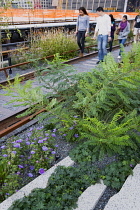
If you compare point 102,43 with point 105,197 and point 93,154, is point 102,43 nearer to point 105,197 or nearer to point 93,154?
point 93,154

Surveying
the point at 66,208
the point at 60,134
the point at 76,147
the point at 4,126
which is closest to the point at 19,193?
the point at 66,208

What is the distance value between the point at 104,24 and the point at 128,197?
591cm

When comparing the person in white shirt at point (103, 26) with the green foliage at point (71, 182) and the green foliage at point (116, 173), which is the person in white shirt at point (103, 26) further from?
the green foliage at point (116, 173)

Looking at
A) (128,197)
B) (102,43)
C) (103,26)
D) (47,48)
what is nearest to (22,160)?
(128,197)

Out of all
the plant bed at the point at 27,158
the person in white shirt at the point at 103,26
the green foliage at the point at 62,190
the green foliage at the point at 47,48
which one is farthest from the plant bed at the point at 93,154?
the green foliage at the point at 47,48

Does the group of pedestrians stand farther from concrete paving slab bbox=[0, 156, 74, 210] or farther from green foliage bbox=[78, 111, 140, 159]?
concrete paving slab bbox=[0, 156, 74, 210]

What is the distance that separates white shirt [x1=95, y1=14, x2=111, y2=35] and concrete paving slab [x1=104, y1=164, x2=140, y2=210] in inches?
220

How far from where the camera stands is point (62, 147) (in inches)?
116

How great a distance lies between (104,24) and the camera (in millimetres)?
6812

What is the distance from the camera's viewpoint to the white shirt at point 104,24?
21.9 feet

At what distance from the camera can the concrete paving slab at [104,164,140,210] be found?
2.01 m

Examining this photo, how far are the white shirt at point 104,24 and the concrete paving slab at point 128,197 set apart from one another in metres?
5.59

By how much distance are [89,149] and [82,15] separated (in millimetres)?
6383

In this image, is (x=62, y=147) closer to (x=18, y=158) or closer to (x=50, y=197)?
(x=18, y=158)
